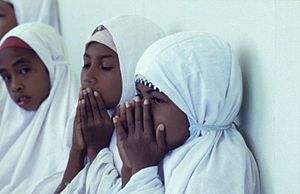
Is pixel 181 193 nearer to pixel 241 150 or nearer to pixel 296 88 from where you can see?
pixel 241 150

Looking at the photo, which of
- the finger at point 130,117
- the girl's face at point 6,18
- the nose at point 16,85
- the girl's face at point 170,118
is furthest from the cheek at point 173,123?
the girl's face at point 6,18

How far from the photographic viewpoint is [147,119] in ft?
4.33

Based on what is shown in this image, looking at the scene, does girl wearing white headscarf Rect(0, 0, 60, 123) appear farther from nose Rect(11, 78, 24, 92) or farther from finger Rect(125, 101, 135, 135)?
finger Rect(125, 101, 135, 135)

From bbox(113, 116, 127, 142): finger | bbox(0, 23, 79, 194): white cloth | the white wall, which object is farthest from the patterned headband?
bbox(0, 23, 79, 194): white cloth

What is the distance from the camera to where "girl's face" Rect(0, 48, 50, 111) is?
6.61 feet

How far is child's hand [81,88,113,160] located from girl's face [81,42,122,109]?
0.15ft

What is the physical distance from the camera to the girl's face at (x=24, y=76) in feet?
6.61

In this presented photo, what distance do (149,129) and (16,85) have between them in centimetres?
85

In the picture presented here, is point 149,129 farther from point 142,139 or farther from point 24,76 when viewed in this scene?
point 24,76

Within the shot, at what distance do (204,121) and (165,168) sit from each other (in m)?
0.15

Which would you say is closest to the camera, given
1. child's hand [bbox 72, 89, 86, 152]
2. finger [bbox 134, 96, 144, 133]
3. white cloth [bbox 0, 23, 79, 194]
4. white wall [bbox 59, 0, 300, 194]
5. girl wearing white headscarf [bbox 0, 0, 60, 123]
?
white wall [bbox 59, 0, 300, 194]

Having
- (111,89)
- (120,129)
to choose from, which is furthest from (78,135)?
(120,129)

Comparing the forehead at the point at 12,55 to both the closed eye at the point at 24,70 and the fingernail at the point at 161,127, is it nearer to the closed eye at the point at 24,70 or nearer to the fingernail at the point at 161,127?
the closed eye at the point at 24,70

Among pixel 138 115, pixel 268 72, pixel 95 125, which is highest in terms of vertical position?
pixel 268 72
